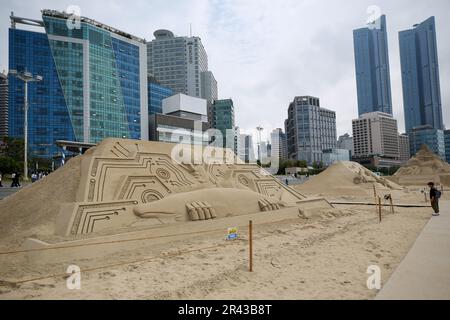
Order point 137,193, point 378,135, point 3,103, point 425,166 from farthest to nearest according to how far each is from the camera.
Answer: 1. point 378,135
2. point 3,103
3. point 425,166
4. point 137,193

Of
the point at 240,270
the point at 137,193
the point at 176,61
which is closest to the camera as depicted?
the point at 240,270

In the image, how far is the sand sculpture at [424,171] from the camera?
105 ft

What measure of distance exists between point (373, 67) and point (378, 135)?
169 ft

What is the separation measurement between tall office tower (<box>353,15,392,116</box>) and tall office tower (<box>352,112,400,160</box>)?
36.8 meters

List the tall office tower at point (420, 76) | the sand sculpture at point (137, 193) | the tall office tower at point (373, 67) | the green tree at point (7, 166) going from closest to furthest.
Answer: the sand sculpture at point (137, 193) → the green tree at point (7, 166) → the tall office tower at point (420, 76) → the tall office tower at point (373, 67)

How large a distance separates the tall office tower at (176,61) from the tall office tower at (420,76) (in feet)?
202

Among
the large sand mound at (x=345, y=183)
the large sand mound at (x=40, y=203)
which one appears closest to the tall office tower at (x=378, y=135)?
the large sand mound at (x=345, y=183)

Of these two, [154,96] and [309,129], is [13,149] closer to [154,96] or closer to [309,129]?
[154,96]

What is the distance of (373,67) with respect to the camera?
134875 millimetres

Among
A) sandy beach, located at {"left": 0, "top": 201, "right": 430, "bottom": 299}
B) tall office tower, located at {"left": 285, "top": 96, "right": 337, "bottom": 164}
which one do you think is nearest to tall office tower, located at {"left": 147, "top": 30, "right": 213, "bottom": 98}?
tall office tower, located at {"left": 285, "top": 96, "right": 337, "bottom": 164}

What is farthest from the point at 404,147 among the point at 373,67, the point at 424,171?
the point at 424,171

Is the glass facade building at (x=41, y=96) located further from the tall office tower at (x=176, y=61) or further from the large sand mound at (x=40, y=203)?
the large sand mound at (x=40, y=203)
